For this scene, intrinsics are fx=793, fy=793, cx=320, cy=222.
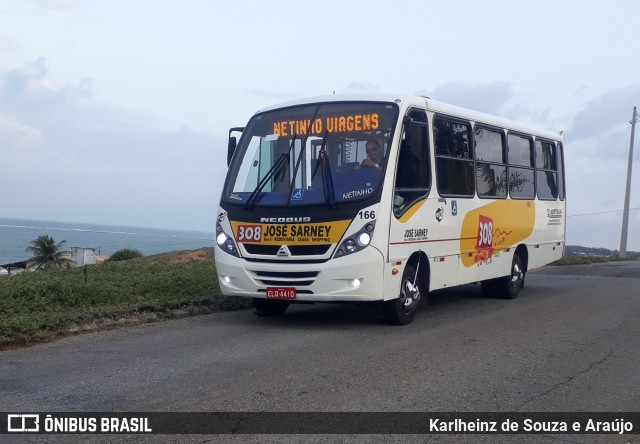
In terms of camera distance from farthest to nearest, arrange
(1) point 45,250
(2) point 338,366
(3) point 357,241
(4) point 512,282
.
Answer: (1) point 45,250, (4) point 512,282, (3) point 357,241, (2) point 338,366

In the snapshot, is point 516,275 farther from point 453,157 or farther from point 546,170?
point 453,157

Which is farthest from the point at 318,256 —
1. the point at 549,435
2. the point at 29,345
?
the point at 549,435

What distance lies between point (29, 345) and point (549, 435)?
5982mm

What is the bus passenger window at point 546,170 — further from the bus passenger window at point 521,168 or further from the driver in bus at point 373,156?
the driver in bus at point 373,156

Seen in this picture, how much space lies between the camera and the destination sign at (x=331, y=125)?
432 inches

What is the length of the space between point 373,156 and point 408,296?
6.92 ft

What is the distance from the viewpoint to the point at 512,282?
1566 centimetres

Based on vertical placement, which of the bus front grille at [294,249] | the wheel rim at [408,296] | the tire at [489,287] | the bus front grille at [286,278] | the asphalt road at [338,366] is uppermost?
the bus front grille at [294,249]

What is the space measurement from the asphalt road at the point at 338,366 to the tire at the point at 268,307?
0.20 metres

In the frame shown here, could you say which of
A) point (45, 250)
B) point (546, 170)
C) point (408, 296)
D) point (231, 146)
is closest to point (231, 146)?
point (231, 146)

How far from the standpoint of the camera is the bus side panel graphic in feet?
43.5

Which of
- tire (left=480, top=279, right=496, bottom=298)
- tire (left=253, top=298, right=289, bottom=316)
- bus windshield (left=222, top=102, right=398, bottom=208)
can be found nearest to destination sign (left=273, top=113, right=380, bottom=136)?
bus windshield (left=222, top=102, right=398, bottom=208)

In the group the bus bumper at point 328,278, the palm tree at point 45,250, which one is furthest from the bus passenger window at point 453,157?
the palm tree at point 45,250

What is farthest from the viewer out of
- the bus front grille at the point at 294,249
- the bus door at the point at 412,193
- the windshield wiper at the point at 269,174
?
the windshield wiper at the point at 269,174
